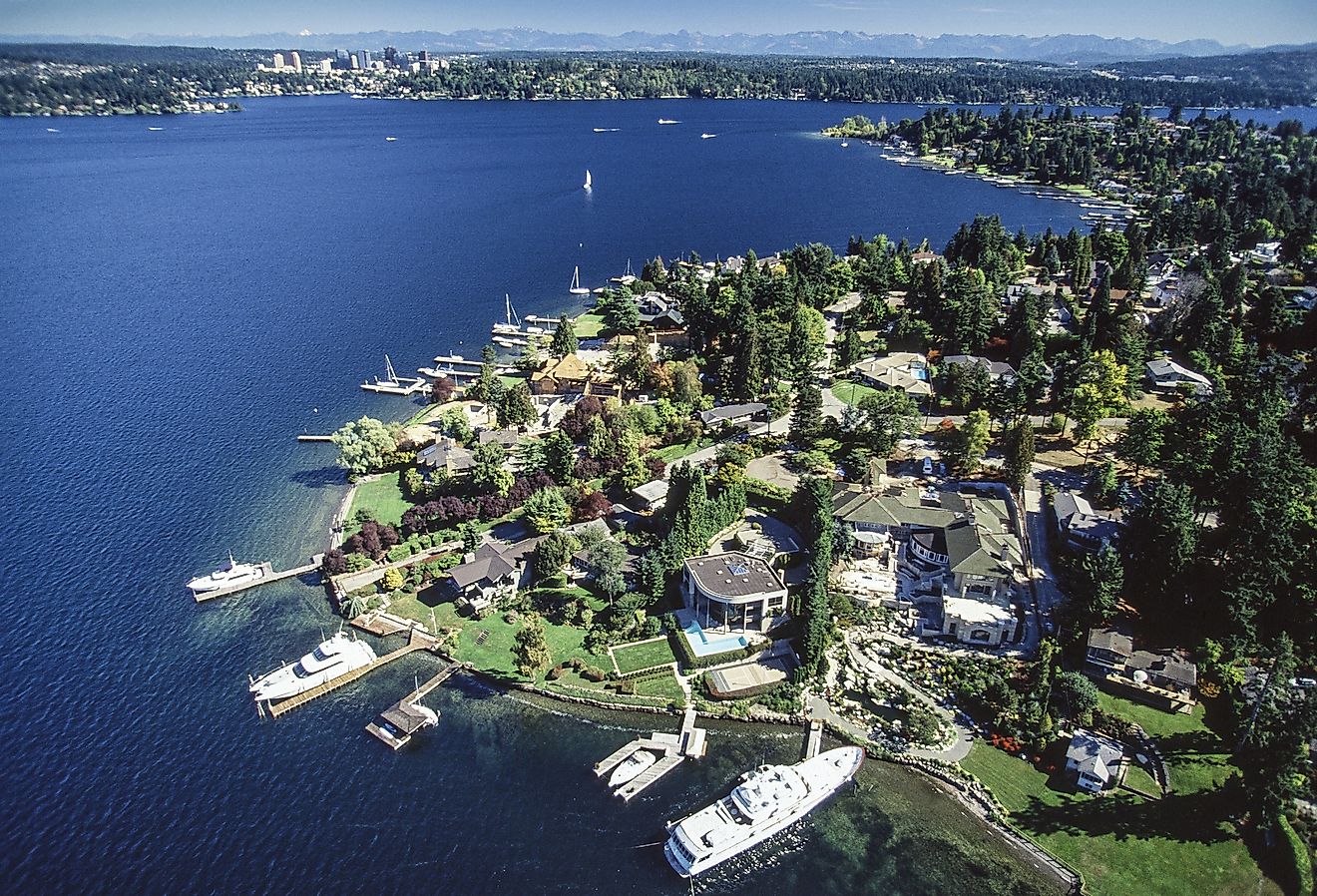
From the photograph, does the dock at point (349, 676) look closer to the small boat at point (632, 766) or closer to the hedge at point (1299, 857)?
the small boat at point (632, 766)

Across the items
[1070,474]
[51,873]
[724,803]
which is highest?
[1070,474]

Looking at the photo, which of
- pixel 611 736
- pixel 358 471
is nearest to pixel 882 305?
pixel 358 471

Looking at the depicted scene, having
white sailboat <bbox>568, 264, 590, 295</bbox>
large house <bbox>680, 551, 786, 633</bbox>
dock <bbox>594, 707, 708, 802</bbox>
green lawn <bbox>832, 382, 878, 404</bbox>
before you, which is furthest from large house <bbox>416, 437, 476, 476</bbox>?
white sailboat <bbox>568, 264, 590, 295</bbox>

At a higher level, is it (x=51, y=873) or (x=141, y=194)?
(x=141, y=194)

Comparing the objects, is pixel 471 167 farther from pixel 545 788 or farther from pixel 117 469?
pixel 545 788

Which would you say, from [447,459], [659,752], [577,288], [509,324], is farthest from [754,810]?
[577,288]

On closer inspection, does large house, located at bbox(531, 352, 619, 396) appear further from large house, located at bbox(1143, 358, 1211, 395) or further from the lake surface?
large house, located at bbox(1143, 358, 1211, 395)
